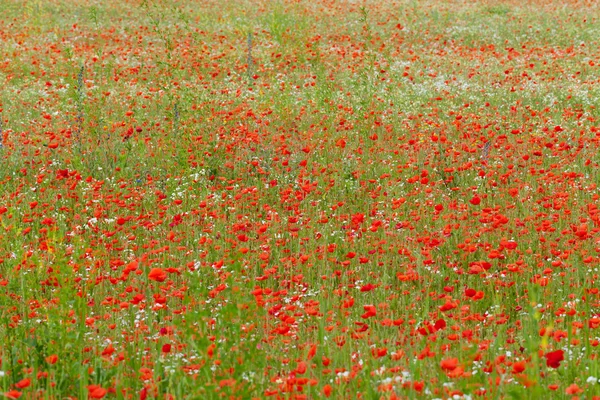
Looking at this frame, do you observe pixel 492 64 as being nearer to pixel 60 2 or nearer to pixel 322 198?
pixel 322 198

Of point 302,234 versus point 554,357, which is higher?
point 554,357

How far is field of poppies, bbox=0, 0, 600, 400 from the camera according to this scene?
352 centimetres

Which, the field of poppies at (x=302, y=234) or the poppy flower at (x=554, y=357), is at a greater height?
the poppy flower at (x=554, y=357)

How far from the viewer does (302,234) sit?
616 centimetres

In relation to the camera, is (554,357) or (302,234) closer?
(554,357)

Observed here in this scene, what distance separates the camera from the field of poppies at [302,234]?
3.52 meters

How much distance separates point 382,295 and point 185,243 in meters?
1.99

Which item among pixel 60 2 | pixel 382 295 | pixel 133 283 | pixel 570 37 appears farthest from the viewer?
pixel 60 2

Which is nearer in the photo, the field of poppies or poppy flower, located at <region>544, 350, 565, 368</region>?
poppy flower, located at <region>544, 350, 565, 368</region>

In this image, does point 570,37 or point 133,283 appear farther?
point 570,37

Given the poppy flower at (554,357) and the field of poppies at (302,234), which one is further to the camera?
the field of poppies at (302,234)

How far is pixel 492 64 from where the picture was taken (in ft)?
47.2

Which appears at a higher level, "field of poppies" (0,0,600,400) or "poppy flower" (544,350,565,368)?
"poppy flower" (544,350,565,368)

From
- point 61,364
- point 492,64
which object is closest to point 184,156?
point 61,364
